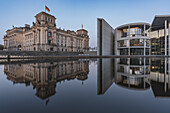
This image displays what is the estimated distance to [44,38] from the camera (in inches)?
1960

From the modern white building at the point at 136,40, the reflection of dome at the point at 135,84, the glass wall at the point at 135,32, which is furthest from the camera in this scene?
the glass wall at the point at 135,32

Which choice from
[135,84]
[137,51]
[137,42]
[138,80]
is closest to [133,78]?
[138,80]

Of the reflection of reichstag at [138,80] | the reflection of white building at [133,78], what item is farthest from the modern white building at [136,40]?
the reflection of reichstag at [138,80]

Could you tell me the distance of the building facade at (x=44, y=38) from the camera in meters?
49.7

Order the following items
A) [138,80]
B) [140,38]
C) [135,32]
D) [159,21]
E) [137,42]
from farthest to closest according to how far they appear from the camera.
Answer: [135,32]
[159,21]
[137,42]
[140,38]
[138,80]

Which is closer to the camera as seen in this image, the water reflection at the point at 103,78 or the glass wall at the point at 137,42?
the water reflection at the point at 103,78

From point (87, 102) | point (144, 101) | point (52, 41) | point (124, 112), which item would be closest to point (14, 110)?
point (87, 102)

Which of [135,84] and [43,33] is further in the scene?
[43,33]

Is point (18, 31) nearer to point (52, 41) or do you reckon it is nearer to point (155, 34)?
point (52, 41)

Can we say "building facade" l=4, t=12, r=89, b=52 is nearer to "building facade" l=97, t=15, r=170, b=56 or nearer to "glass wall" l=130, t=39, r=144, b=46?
"building facade" l=97, t=15, r=170, b=56

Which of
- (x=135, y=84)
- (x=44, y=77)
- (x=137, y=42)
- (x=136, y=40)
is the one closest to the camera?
(x=135, y=84)

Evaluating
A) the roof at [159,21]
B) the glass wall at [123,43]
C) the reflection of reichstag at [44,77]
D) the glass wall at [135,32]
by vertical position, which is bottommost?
the reflection of reichstag at [44,77]

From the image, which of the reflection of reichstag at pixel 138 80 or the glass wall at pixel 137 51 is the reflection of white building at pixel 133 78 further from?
the glass wall at pixel 137 51

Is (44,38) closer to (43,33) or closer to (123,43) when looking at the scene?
(43,33)
